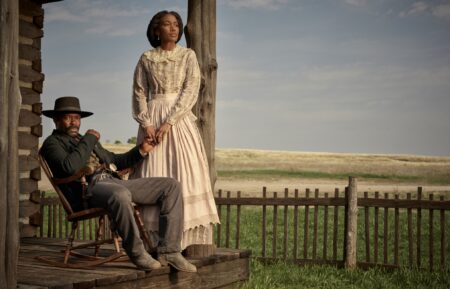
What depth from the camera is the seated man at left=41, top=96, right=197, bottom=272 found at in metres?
5.40

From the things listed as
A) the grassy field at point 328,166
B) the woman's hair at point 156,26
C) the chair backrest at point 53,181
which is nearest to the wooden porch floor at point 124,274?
the chair backrest at point 53,181

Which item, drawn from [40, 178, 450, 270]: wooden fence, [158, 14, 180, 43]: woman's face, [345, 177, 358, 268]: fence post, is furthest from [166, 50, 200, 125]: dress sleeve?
[345, 177, 358, 268]: fence post

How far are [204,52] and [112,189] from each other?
1.87 metres

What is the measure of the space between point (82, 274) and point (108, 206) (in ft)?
2.02

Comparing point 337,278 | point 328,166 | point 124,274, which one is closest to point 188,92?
point 124,274

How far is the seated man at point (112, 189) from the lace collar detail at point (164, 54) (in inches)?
31.9

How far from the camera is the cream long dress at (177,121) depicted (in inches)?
244

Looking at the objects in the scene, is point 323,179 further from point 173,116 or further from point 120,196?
point 120,196

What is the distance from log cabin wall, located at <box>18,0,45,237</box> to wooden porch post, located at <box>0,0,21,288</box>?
463cm

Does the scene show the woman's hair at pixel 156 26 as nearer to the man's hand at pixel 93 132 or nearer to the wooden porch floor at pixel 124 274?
the man's hand at pixel 93 132

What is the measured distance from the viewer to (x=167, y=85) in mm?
6254

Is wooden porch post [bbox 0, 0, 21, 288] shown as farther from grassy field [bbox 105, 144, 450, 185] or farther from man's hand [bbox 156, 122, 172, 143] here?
grassy field [bbox 105, 144, 450, 185]

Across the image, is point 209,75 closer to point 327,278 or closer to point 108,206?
point 108,206

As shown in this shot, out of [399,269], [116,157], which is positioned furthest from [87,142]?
[399,269]
